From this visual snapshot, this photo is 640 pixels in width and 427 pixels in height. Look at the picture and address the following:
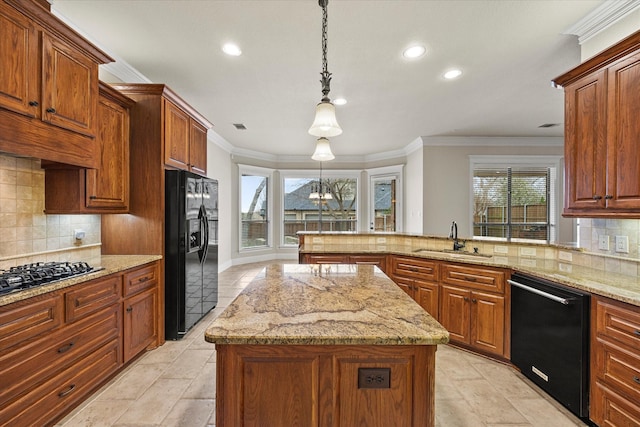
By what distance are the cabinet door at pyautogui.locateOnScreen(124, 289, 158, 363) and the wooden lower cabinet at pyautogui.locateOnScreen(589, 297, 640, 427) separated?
11.0 feet

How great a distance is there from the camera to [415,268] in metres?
3.08

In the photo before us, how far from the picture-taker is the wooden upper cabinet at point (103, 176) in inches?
91.2

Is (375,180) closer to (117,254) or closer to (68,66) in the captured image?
(117,254)

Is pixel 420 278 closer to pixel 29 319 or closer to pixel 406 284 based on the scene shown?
pixel 406 284

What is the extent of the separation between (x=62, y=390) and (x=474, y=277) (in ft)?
10.4

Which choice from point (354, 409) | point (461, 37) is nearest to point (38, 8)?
point (354, 409)

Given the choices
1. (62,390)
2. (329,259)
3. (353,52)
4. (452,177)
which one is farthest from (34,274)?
(452,177)

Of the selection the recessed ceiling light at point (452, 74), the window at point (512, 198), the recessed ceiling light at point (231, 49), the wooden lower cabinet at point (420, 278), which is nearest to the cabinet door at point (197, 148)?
the recessed ceiling light at point (231, 49)

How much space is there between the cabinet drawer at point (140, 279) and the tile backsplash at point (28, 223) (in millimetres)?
560

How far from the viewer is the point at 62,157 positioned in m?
1.94

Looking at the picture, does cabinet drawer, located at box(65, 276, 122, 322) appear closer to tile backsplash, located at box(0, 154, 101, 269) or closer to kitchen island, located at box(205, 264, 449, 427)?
tile backsplash, located at box(0, 154, 101, 269)

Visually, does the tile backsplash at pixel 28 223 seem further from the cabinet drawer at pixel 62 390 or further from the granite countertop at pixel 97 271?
the cabinet drawer at pixel 62 390

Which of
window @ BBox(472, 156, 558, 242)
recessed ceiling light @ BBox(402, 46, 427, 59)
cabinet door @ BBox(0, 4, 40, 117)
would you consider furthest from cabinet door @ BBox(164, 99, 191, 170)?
window @ BBox(472, 156, 558, 242)

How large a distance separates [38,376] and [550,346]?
3.30 meters
